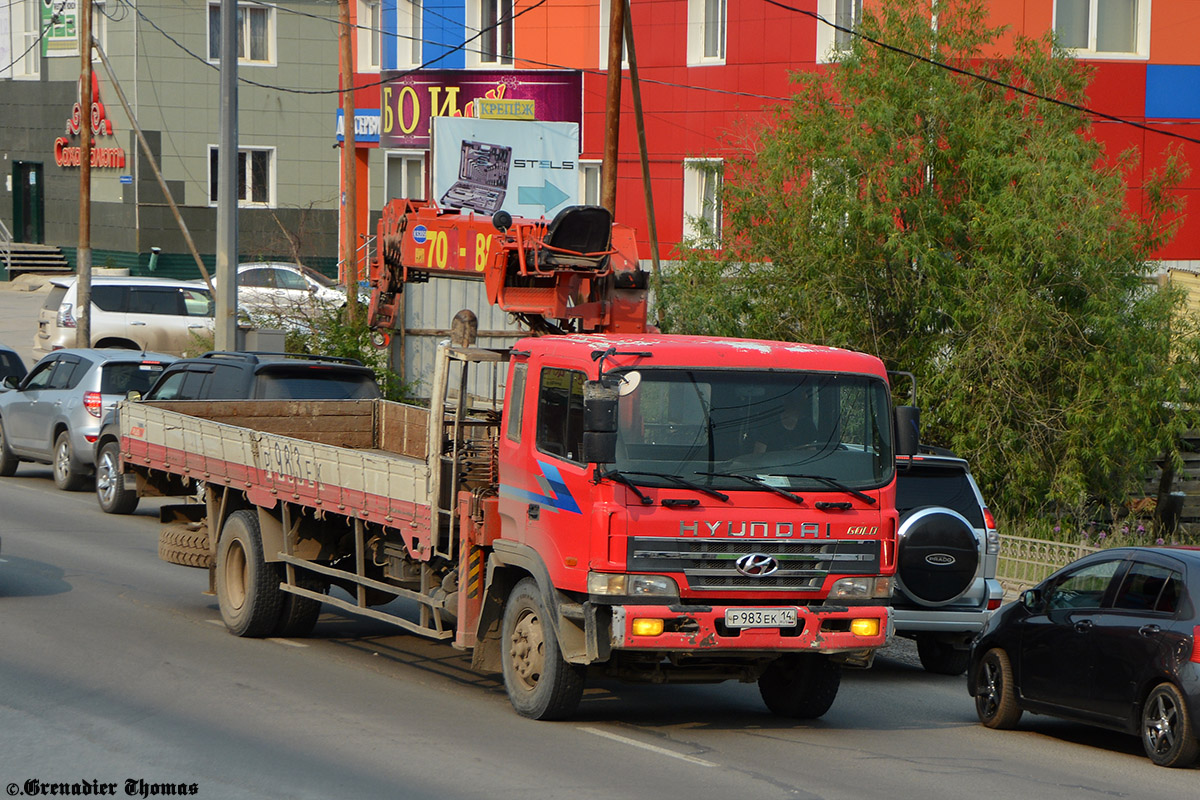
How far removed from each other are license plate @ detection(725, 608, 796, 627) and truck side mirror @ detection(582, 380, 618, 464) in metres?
1.19

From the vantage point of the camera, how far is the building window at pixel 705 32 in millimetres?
29562

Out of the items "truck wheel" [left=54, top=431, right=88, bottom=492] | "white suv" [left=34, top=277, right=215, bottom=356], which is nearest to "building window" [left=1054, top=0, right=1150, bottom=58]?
"white suv" [left=34, top=277, right=215, bottom=356]

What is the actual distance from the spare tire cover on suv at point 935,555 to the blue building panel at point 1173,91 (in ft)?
59.3

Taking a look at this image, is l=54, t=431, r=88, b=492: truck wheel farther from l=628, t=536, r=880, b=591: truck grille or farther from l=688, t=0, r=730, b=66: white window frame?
l=688, t=0, r=730, b=66: white window frame

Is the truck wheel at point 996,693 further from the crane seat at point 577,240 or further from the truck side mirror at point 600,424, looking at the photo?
the crane seat at point 577,240

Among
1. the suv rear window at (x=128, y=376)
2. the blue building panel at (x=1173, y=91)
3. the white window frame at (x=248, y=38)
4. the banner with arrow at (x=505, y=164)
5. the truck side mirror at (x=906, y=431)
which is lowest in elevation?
the suv rear window at (x=128, y=376)

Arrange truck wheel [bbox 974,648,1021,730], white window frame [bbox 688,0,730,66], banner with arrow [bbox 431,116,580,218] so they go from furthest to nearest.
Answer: white window frame [bbox 688,0,730,66] → banner with arrow [bbox 431,116,580,218] → truck wheel [bbox 974,648,1021,730]

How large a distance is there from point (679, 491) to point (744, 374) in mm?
872

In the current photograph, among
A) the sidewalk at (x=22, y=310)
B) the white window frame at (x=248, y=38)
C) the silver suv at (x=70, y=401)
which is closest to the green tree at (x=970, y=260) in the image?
the silver suv at (x=70, y=401)

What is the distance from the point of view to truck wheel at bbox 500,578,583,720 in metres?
9.01

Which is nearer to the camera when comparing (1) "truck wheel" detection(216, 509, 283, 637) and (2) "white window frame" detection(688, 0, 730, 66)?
(1) "truck wheel" detection(216, 509, 283, 637)

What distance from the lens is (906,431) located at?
9.42m

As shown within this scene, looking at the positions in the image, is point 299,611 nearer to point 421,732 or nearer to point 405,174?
point 421,732

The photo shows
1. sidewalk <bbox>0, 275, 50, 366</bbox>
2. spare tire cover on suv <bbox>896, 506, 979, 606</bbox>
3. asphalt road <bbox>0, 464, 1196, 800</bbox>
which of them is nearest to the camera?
asphalt road <bbox>0, 464, 1196, 800</bbox>
